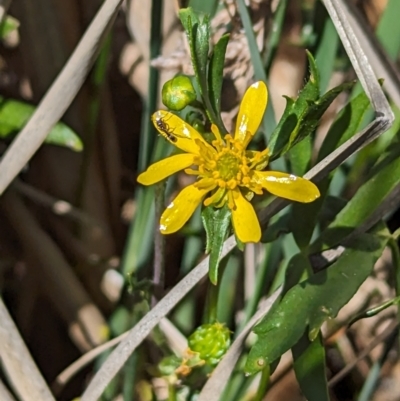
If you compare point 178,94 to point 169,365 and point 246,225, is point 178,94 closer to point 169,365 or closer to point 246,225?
point 246,225

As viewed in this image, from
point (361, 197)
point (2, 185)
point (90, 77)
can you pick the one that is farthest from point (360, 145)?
point (90, 77)

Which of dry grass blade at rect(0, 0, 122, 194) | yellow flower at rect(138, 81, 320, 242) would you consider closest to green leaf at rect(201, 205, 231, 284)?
yellow flower at rect(138, 81, 320, 242)

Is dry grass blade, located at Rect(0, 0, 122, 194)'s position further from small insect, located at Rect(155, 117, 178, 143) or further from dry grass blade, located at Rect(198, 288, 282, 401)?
dry grass blade, located at Rect(198, 288, 282, 401)

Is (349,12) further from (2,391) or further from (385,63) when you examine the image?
(2,391)

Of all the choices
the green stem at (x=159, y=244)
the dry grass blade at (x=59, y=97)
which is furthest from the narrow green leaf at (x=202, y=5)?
the green stem at (x=159, y=244)

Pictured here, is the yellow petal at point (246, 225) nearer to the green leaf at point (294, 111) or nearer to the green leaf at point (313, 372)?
the green leaf at point (294, 111)

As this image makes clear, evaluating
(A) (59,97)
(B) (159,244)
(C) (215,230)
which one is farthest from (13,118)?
(C) (215,230)

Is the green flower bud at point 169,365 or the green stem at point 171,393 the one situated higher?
the green flower bud at point 169,365

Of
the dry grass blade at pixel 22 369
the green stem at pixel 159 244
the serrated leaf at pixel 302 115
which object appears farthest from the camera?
the dry grass blade at pixel 22 369
